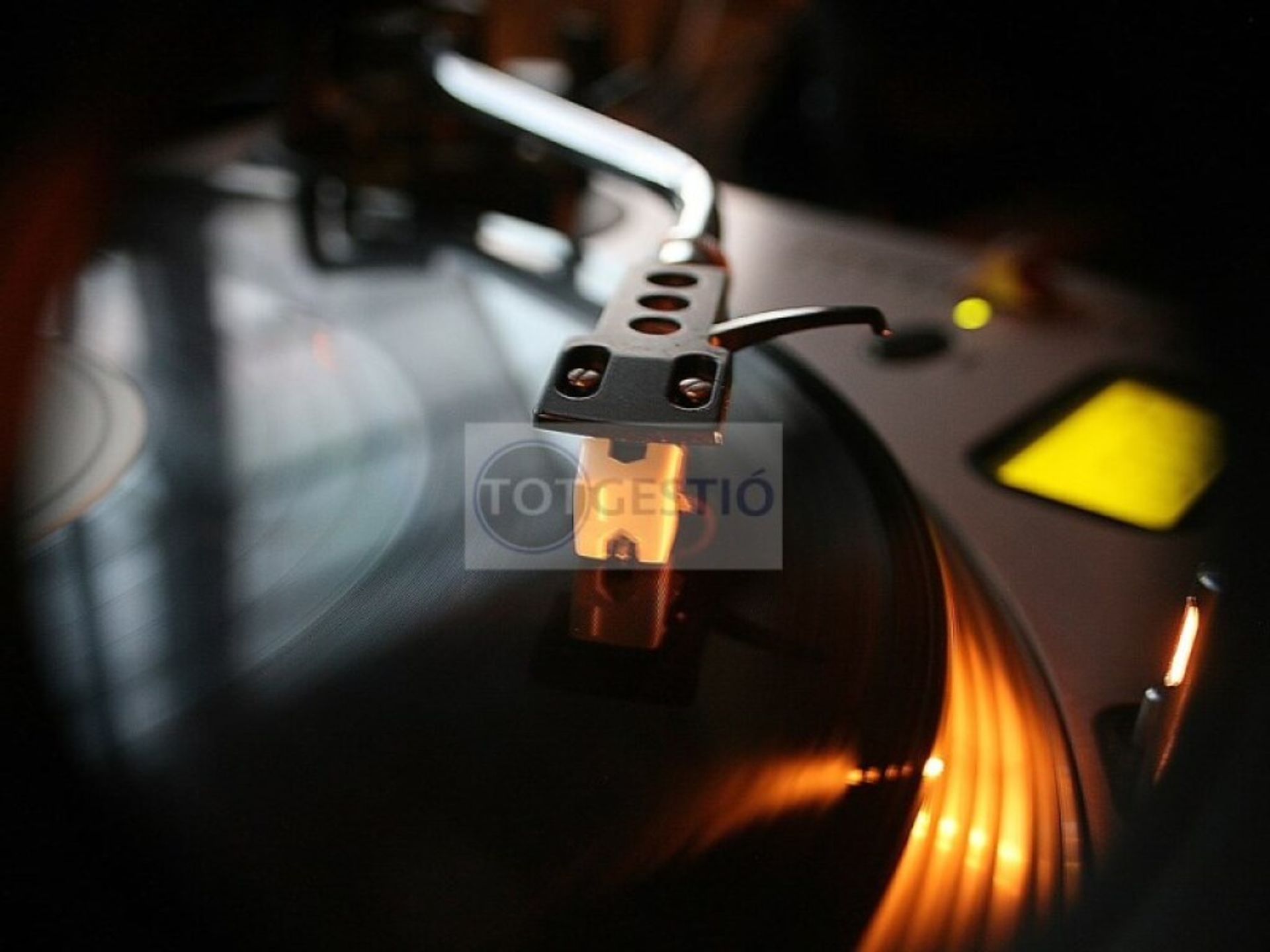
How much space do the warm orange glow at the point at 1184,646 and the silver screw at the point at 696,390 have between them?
19cm

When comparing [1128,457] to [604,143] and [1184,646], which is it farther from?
[604,143]

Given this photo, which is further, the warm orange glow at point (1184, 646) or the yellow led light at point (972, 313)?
the yellow led light at point (972, 313)

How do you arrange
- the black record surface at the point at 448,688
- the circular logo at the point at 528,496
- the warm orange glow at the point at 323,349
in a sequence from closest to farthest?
the black record surface at the point at 448,688 → the circular logo at the point at 528,496 → the warm orange glow at the point at 323,349

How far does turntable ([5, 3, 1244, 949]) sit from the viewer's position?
0.35 metres

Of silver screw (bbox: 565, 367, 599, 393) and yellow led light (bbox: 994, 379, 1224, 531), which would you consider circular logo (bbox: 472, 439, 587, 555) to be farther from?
yellow led light (bbox: 994, 379, 1224, 531)

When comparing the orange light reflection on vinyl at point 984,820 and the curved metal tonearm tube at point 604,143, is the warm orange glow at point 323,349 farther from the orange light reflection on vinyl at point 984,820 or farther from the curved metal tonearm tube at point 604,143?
the orange light reflection on vinyl at point 984,820

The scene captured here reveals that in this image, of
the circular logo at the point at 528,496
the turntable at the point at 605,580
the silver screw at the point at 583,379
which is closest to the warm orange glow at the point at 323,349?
the turntable at the point at 605,580

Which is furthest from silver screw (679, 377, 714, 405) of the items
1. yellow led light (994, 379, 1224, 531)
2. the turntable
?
yellow led light (994, 379, 1224, 531)

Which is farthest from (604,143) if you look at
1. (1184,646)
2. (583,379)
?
A: (1184,646)

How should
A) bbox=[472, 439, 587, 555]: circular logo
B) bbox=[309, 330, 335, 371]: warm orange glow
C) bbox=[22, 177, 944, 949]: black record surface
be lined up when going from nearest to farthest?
bbox=[22, 177, 944, 949]: black record surface, bbox=[472, 439, 587, 555]: circular logo, bbox=[309, 330, 335, 371]: warm orange glow

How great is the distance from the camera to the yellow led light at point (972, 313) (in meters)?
0.71

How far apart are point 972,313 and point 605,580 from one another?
368 millimetres

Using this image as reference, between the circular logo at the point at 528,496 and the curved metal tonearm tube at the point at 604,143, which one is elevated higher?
the curved metal tonearm tube at the point at 604,143

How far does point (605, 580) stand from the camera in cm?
45
